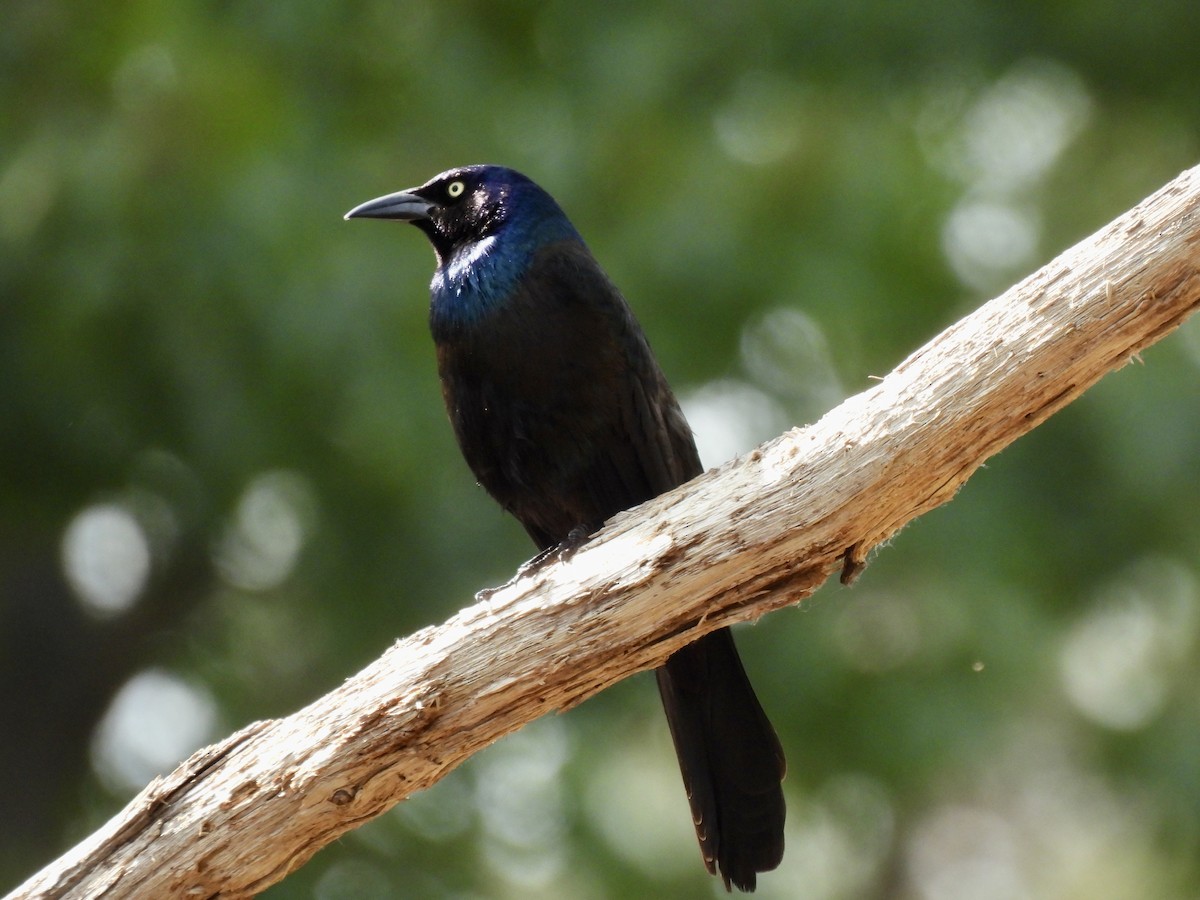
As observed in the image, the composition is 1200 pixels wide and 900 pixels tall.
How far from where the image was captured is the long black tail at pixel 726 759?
3.83m

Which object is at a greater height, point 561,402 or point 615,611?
point 561,402

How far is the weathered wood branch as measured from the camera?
2.91 m

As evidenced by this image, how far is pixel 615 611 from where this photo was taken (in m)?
3.01

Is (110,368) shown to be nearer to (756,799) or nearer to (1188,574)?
(756,799)

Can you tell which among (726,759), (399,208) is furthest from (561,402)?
(399,208)

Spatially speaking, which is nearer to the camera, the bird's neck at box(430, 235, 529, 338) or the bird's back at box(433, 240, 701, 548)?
the bird's back at box(433, 240, 701, 548)

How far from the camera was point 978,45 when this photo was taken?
6840 millimetres

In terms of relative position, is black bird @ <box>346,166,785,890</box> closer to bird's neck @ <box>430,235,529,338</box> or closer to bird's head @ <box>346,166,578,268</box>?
bird's neck @ <box>430,235,529,338</box>

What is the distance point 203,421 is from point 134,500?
103cm

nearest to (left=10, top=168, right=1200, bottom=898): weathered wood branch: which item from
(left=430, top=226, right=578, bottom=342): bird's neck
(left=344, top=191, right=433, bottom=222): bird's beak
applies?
(left=430, top=226, right=578, bottom=342): bird's neck

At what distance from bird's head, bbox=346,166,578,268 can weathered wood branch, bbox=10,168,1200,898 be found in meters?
1.48

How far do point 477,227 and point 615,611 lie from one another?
184 cm

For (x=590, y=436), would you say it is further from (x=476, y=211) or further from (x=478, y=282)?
(x=476, y=211)

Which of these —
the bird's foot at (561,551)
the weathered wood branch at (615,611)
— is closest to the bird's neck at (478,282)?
the bird's foot at (561,551)
